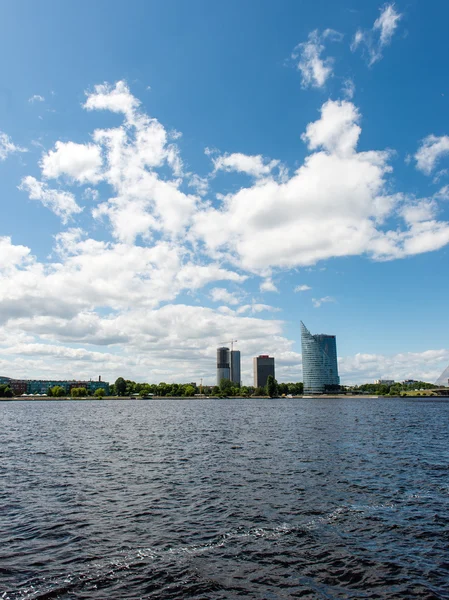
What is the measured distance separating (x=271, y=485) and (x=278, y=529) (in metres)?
9.85

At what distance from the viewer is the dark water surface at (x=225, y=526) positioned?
16.6m

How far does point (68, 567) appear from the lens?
1811 centimetres

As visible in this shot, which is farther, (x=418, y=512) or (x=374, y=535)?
(x=418, y=512)

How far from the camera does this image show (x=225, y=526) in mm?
23266

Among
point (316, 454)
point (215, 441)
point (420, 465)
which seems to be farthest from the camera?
point (215, 441)

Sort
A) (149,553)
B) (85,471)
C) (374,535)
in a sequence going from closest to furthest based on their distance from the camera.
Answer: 1. (149,553)
2. (374,535)
3. (85,471)

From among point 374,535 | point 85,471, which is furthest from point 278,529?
point 85,471

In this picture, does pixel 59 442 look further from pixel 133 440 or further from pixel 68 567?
pixel 68 567

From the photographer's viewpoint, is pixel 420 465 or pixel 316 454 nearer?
pixel 420 465

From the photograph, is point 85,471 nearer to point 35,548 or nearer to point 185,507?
→ point 185,507

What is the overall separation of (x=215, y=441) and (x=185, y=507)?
34014mm

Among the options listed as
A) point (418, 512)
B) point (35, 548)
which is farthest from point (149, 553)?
point (418, 512)

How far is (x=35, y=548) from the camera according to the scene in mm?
20391

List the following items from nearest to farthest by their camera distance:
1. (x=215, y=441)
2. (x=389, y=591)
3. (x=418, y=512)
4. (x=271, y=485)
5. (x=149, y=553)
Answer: (x=389, y=591)
(x=149, y=553)
(x=418, y=512)
(x=271, y=485)
(x=215, y=441)
